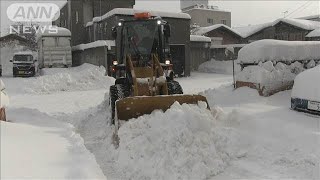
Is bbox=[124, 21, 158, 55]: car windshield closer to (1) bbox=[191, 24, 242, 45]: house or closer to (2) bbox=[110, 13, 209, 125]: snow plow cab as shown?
(2) bbox=[110, 13, 209, 125]: snow plow cab

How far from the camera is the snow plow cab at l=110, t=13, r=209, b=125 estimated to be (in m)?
8.05

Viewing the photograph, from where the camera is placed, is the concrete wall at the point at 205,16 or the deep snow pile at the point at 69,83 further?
the concrete wall at the point at 205,16

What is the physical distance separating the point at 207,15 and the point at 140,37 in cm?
4465

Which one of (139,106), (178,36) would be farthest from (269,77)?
(178,36)

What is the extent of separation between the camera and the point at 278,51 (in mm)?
11797

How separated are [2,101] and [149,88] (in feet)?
10.2

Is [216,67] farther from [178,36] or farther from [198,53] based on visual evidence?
[178,36]

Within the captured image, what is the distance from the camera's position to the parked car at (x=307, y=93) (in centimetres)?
802

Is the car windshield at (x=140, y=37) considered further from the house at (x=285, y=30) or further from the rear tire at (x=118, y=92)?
the house at (x=285, y=30)

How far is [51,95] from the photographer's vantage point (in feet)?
51.6

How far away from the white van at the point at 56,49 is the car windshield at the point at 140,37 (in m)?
18.4

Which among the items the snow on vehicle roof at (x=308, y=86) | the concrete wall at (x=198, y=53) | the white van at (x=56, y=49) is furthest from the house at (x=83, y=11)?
the snow on vehicle roof at (x=308, y=86)

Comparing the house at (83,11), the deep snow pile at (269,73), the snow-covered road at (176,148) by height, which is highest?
the house at (83,11)

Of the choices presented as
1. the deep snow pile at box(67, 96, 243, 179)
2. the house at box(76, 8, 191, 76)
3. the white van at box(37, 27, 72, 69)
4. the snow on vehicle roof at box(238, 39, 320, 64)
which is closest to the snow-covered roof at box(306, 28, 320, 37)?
the house at box(76, 8, 191, 76)
